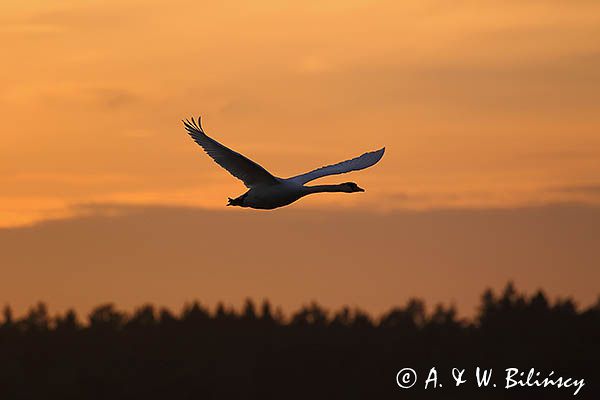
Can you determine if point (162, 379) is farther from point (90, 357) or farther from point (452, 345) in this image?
point (452, 345)

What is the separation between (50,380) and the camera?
165625 millimetres

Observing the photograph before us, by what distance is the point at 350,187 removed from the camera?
190 feet

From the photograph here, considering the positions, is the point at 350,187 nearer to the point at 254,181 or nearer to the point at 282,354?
the point at 254,181

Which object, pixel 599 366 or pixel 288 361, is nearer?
pixel 599 366

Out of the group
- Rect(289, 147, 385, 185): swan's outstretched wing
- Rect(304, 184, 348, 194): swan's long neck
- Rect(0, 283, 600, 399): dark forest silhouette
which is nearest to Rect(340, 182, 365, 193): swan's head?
Rect(304, 184, 348, 194): swan's long neck

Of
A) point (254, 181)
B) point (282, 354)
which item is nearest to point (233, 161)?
point (254, 181)

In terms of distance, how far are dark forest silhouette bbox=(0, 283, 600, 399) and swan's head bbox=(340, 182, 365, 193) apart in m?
95.2

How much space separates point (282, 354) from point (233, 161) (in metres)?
116

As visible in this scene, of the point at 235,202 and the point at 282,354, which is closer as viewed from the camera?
the point at 235,202

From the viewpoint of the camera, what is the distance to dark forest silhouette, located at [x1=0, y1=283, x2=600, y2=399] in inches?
6166

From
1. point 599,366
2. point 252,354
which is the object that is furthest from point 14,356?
point 599,366

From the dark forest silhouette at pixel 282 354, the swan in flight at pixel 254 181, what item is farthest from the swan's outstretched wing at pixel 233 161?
the dark forest silhouette at pixel 282 354

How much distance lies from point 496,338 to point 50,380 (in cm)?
3249

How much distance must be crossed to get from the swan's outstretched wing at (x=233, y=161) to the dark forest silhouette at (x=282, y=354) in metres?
97.8
